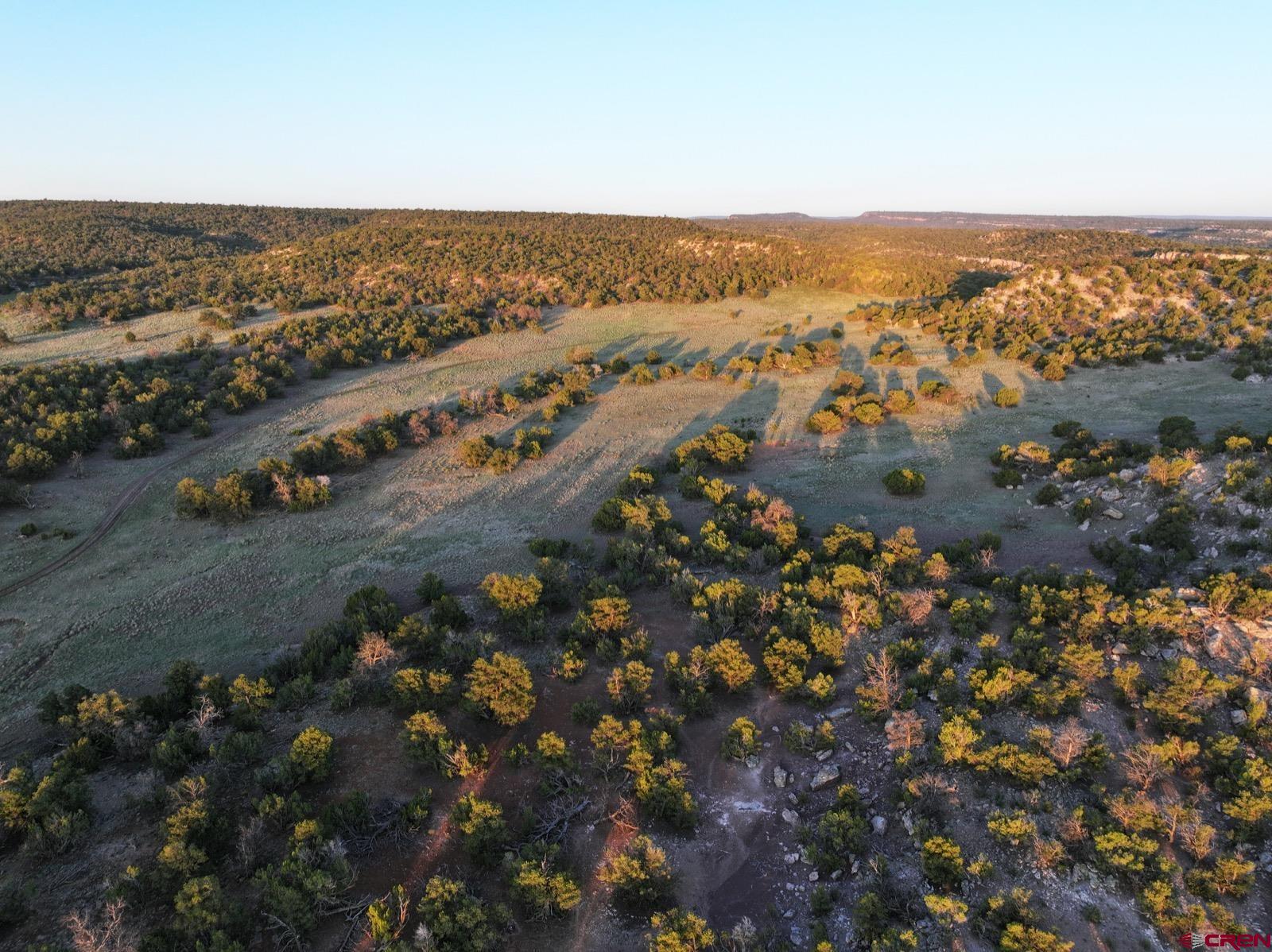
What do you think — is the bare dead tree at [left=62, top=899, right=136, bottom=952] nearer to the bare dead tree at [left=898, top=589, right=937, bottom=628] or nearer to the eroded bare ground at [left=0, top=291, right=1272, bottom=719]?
the eroded bare ground at [left=0, top=291, right=1272, bottom=719]

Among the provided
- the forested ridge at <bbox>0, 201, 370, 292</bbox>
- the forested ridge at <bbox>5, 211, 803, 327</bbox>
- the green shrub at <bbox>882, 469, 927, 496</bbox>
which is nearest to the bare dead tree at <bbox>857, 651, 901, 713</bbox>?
the green shrub at <bbox>882, 469, 927, 496</bbox>

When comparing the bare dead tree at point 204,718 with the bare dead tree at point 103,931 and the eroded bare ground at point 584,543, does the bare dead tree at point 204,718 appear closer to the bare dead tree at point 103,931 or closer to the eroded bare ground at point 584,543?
the eroded bare ground at point 584,543

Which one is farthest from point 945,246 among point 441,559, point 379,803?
point 379,803

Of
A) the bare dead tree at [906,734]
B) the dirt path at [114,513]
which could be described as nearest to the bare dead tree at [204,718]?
the dirt path at [114,513]

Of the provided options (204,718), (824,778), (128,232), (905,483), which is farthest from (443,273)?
(824,778)

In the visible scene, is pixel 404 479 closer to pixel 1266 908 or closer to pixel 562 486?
pixel 562 486

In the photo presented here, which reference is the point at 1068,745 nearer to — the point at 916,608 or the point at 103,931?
the point at 916,608
